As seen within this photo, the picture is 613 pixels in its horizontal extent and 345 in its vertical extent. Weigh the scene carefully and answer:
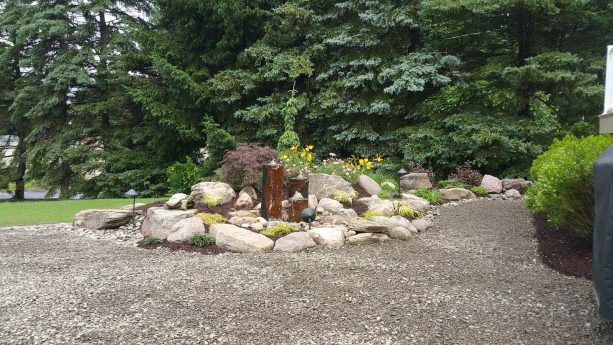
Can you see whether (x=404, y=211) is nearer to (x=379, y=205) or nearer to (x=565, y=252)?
(x=379, y=205)

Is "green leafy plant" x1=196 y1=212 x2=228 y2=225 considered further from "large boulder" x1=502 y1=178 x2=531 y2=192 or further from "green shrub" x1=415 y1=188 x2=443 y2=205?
"large boulder" x1=502 y1=178 x2=531 y2=192

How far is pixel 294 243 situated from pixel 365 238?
106cm

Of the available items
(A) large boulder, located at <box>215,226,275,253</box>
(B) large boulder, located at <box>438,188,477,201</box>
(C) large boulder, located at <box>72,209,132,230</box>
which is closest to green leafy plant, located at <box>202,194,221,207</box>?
(C) large boulder, located at <box>72,209,132,230</box>

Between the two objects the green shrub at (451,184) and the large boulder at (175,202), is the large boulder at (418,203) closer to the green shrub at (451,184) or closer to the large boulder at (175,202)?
the green shrub at (451,184)

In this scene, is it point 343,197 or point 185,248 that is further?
point 343,197

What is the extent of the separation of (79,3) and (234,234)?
45.8 ft

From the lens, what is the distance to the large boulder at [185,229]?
578 cm

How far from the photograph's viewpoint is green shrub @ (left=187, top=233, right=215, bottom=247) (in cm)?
555

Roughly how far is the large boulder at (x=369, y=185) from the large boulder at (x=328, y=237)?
114 inches

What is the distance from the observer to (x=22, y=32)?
1452cm

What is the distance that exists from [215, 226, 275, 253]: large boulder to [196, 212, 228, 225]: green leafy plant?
2.52ft

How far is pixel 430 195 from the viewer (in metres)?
8.84

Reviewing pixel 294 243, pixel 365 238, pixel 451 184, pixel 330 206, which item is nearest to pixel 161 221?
pixel 294 243

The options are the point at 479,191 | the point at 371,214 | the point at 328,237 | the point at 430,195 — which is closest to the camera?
the point at 328,237
